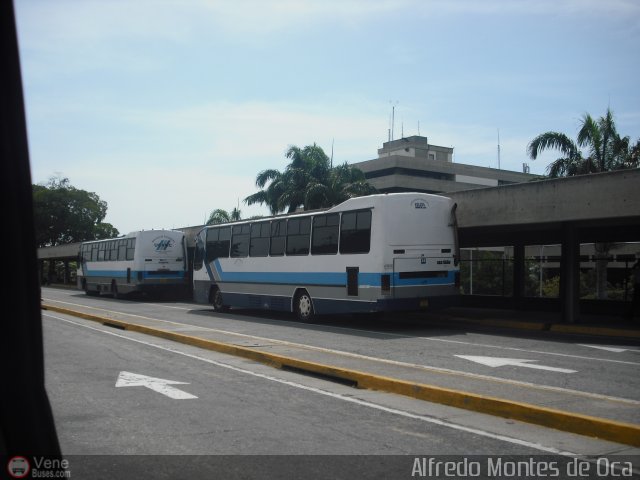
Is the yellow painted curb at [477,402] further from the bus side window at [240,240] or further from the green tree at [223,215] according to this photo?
the green tree at [223,215]

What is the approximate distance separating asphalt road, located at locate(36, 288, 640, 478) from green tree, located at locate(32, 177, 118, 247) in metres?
60.4

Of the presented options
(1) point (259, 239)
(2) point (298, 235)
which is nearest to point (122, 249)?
(1) point (259, 239)

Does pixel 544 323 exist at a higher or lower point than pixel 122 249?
lower

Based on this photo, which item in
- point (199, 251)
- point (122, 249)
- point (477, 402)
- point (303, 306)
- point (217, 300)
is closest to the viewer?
point (477, 402)

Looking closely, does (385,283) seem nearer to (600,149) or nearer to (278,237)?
(278,237)

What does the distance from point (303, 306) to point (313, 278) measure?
112 cm

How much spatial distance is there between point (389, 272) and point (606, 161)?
15777mm

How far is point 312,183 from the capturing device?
38438 mm

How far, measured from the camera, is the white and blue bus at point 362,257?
16.5 m

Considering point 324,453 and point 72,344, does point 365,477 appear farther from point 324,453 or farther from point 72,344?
point 72,344

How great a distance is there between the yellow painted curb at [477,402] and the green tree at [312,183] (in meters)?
26.6

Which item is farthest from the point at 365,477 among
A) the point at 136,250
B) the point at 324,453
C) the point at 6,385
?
the point at 136,250

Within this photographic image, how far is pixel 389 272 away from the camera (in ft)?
53.7

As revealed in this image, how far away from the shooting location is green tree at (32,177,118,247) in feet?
226
